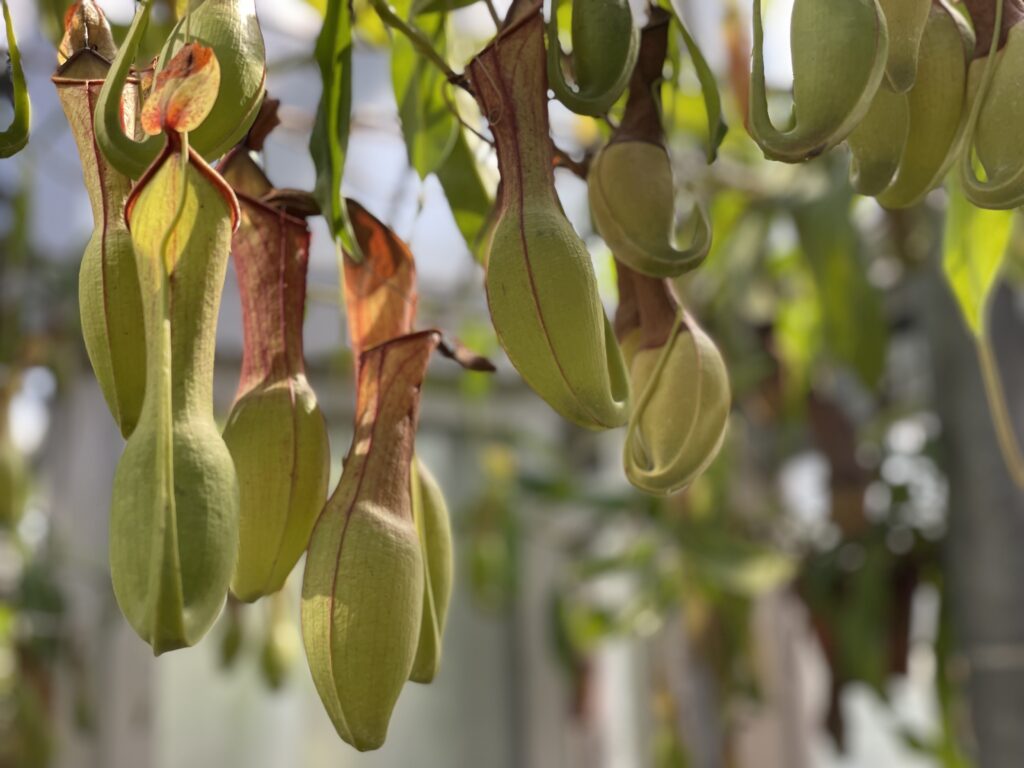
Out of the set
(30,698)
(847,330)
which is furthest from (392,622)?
(30,698)

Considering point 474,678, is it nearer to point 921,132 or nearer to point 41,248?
point 41,248

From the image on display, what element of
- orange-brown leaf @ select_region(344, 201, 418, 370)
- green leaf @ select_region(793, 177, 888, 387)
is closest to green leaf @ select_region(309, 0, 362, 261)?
orange-brown leaf @ select_region(344, 201, 418, 370)

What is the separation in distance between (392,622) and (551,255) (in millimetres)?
88

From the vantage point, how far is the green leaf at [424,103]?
1.23ft

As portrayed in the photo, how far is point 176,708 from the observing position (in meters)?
1.81

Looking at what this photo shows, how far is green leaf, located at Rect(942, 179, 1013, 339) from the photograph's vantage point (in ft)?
1.31

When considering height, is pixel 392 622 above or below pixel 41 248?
below

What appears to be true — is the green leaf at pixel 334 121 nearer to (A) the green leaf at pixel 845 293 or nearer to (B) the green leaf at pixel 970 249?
(B) the green leaf at pixel 970 249

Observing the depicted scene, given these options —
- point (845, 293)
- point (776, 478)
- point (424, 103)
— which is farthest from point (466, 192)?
point (776, 478)

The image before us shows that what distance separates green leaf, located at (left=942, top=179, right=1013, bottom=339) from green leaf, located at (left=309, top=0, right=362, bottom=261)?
0.19m

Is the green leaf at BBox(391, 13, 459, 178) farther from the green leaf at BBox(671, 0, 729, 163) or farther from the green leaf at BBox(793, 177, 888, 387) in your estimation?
the green leaf at BBox(793, 177, 888, 387)

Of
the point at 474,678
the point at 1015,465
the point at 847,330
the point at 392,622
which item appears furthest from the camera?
the point at 474,678

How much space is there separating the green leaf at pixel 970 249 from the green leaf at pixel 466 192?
0.49ft

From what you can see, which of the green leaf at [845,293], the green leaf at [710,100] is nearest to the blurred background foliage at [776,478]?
the green leaf at [845,293]
